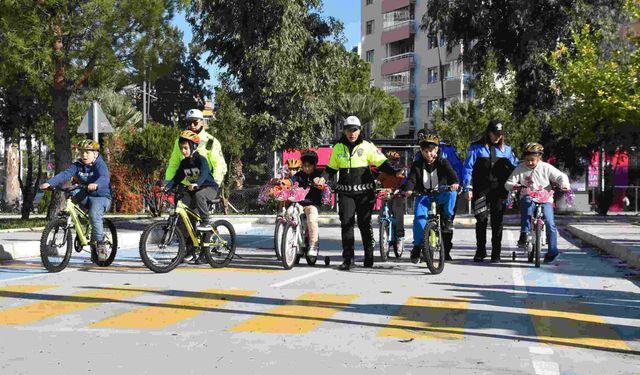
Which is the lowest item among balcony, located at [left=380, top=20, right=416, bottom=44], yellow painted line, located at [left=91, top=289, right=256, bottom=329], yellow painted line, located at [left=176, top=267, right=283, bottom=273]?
yellow painted line, located at [left=91, top=289, right=256, bottom=329]

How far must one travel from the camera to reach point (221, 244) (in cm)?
1224

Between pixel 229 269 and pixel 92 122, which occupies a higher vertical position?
pixel 92 122

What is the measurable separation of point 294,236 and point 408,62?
2539 inches

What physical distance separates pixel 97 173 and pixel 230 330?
A: 5.76 m

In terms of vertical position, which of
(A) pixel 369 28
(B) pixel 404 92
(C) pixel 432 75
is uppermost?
(A) pixel 369 28

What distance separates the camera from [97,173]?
12.2 m

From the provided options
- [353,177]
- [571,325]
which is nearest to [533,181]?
[353,177]

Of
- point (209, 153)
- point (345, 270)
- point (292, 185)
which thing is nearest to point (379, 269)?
point (345, 270)

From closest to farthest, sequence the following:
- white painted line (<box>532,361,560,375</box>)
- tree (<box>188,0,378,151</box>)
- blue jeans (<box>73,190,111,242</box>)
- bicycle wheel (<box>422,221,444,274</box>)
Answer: white painted line (<box>532,361,560,375</box>), bicycle wheel (<box>422,221,444,274</box>), blue jeans (<box>73,190,111,242</box>), tree (<box>188,0,378,151</box>)

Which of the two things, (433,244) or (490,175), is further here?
(490,175)

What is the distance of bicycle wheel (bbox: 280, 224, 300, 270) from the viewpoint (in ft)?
38.8

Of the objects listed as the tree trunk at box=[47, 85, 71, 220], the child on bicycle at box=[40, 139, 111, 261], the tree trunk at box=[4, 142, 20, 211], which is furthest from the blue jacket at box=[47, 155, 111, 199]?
the tree trunk at box=[4, 142, 20, 211]

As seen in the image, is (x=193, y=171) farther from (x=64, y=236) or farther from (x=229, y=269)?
(x=64, y=236)

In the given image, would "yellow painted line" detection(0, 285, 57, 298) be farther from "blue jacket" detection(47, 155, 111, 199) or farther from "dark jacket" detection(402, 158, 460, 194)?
"dark jacket" detection(402, 158, 460, 194)
